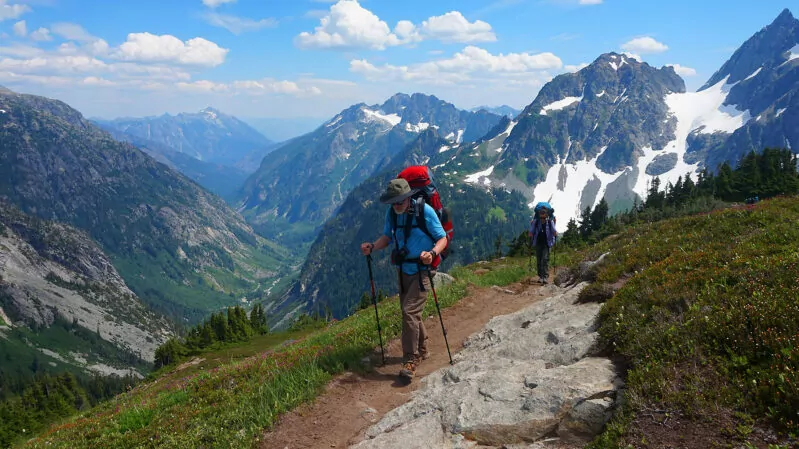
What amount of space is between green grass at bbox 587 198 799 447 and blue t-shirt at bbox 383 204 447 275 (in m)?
4.06

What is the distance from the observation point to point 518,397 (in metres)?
7.42

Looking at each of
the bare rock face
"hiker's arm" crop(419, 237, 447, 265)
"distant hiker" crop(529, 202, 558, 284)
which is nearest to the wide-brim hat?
"hiker's arm" crop(419, 237, 447, 265)

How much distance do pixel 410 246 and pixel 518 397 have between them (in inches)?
164

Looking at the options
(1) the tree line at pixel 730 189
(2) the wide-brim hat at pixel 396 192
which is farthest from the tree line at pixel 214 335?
(2) the wide-brim hat at pixel 396 192

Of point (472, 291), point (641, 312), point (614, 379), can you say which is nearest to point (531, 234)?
point (472, 291)

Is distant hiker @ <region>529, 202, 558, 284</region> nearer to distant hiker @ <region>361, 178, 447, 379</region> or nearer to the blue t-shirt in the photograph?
distant hiker @ <region>361, 178, 447, 379</region>

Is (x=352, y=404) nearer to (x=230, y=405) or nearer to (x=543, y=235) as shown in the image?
(x=230, y=405)

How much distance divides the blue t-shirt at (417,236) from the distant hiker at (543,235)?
41.5 ft

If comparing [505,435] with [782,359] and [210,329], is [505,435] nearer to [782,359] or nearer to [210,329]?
[782,359]

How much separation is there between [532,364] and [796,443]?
4.66 m

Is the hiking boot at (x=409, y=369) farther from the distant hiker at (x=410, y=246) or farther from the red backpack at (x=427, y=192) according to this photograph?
the red backpack at (x=427, y=192)

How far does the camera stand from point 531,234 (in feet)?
71.5

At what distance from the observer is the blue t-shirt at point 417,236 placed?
9.95 meters

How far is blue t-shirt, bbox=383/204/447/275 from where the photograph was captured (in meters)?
9.95
